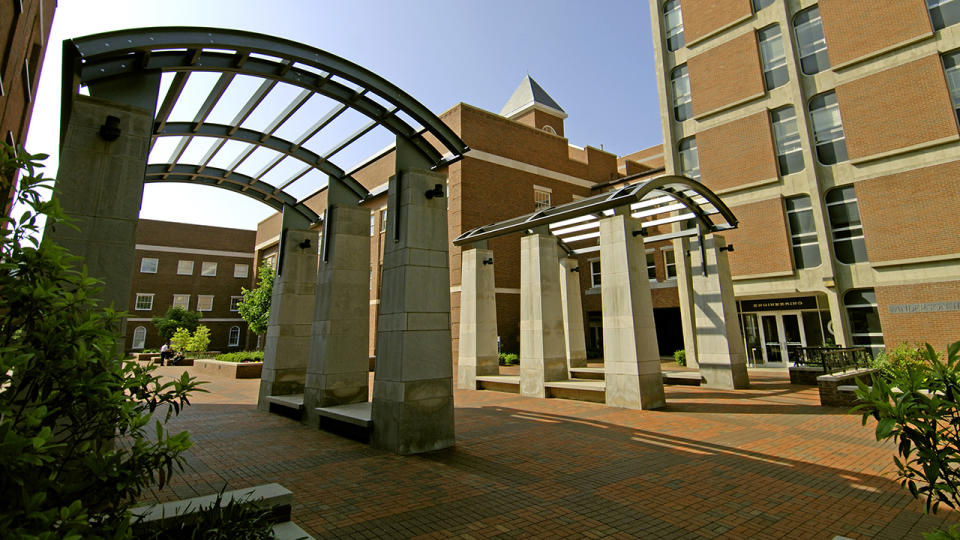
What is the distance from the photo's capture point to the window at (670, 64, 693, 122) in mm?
24406

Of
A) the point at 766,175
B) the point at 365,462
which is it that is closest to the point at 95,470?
the point at 365,462

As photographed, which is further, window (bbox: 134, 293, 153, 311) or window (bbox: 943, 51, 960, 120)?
window (bbox: 134, 293, 153, 311)

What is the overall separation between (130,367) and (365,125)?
7612 mm

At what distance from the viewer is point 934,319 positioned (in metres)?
16.4

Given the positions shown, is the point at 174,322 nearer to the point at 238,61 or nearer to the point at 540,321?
the point at 540,321

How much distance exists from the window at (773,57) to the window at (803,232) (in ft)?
19.6

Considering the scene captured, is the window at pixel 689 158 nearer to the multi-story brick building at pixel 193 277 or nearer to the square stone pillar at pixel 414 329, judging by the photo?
the square stone pillar at pixel 414 329

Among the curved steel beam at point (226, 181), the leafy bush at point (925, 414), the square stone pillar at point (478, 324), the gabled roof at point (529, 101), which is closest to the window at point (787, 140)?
the square stone pillar at point (478, 324)

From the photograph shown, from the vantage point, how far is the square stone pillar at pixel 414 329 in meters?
7.71

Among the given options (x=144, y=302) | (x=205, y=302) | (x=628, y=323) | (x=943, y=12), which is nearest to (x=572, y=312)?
(x=628, y=323)

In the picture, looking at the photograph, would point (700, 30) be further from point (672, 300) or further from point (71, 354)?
point (71, 354)

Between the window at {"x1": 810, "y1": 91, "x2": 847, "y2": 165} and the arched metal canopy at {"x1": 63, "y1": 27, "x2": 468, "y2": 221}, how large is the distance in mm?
19349

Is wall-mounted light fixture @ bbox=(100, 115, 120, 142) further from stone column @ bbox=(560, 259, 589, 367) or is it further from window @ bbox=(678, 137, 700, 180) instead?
window @ bbox=(678, 137, 700, 180)

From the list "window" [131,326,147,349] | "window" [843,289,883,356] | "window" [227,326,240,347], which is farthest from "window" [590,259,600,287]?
"window" [131,326,147,349]
